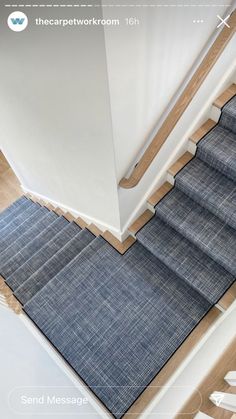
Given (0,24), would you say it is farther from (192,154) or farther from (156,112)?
(192,154)

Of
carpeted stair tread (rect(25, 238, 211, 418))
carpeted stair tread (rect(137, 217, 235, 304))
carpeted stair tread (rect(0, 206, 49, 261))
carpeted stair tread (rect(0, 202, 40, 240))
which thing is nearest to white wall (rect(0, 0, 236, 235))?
carpeted stair tread (rect(137, 217, 235, 304))

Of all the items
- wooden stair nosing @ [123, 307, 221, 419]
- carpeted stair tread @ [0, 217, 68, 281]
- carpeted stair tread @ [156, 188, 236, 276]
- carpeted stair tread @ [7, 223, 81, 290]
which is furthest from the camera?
carpeted stair tread @ [0, 217, 68, 281]

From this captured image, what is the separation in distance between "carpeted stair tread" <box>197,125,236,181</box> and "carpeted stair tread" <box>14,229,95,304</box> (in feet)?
4.19

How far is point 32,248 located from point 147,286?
144cm

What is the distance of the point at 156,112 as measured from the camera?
195 cm

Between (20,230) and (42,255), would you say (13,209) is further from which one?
(42,255)

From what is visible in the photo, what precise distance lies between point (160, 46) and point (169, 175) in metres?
1.11

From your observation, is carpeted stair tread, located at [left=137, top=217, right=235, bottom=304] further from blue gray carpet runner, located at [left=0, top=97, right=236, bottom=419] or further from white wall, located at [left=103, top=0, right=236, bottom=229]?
white wall, located at [left=103, top=0, right=236, bottom=229]

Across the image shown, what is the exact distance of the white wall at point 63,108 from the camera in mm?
1313

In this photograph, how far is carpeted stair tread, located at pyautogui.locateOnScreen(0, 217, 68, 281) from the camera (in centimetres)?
304

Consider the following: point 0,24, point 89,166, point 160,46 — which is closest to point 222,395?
point 89,166

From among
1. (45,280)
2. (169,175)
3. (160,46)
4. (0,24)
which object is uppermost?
(0,24)

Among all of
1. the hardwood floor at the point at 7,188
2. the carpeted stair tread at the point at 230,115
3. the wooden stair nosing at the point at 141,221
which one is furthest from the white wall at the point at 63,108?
the hardwood floor at the point at 7,188

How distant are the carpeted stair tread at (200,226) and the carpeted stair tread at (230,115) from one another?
2.22 feet
